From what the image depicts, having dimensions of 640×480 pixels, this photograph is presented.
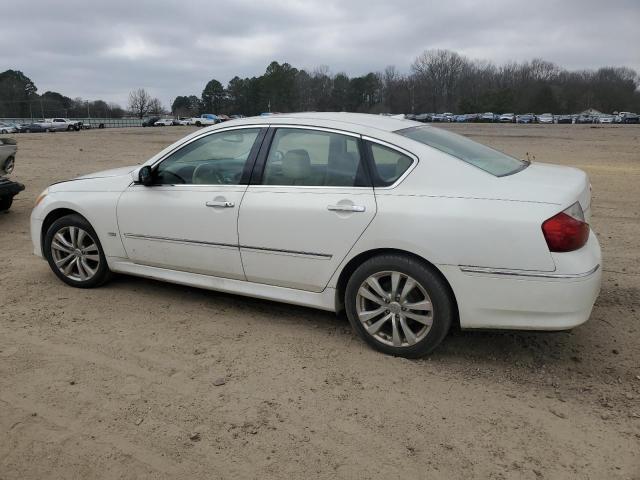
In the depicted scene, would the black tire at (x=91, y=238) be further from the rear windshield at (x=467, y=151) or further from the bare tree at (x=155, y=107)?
the bare tree at (x=155, y=107)

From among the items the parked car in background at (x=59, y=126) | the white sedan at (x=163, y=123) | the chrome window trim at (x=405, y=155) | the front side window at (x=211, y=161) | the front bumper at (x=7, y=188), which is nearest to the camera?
the chrome window trim at (x=405, y=155)

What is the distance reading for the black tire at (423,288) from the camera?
11.5 ft

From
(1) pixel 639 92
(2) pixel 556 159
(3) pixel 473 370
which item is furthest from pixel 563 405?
(1) pixel 639 92

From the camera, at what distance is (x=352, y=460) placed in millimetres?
2723

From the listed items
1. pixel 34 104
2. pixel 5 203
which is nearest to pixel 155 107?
pixel 34 104

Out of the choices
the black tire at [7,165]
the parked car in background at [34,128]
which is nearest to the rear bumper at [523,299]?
the black tire at [7,165]

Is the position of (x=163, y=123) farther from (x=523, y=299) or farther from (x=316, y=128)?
(x=523, y=299)

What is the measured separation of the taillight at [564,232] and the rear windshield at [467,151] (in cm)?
55

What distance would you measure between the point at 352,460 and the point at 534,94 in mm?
109519

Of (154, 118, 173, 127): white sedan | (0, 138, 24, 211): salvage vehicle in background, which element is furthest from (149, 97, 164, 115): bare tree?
(0, 138, 24, 211): salvage vehicle in background

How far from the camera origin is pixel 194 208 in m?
4.33

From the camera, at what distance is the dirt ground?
8.93 ft

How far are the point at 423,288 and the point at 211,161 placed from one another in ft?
6.71

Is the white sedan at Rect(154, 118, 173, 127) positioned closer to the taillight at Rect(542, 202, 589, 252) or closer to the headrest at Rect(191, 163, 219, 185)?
the headrest at Rect(191, 163, 219, 185)
